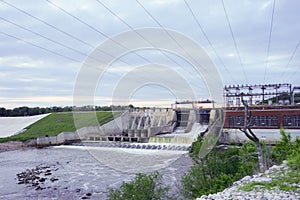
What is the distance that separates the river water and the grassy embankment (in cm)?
557

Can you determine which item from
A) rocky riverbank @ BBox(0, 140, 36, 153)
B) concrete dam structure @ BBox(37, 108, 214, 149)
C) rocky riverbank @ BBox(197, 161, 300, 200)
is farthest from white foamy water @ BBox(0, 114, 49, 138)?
rocky riverbank @ BBox(197, 161, 300, 200)

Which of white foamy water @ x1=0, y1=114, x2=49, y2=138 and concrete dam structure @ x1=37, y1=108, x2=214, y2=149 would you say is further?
white foamy water @ x1=0, y1=114, x2=49, y2=138

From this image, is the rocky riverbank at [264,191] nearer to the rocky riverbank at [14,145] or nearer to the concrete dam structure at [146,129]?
the concrete dam structure at [146,129]

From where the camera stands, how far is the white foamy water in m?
40.1

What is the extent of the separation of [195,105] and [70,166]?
856 inches

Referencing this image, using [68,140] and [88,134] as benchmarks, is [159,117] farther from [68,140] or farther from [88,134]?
[68,140]

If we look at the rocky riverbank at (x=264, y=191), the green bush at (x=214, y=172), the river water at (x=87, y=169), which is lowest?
the river water at (x=87, y=169)

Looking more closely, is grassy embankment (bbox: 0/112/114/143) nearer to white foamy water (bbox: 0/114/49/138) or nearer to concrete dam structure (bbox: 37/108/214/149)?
concrete dam structure (bbox: 37/108/214/149)

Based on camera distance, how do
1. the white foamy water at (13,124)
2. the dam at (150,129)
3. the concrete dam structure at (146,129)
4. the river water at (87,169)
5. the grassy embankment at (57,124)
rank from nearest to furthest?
the river water at (87,169) < the dam at (150,129) < the concrete dam structure at (146,129) < the grassy embankment at (57,124) < the white foamy water at (13,124)

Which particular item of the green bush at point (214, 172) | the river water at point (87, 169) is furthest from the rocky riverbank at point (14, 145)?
the green bush at point (214, 172)

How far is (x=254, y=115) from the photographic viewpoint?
24.4 m

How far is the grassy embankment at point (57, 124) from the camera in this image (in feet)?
110

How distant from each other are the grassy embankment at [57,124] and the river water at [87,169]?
5.57 m

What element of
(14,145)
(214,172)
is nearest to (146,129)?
(14,145)
